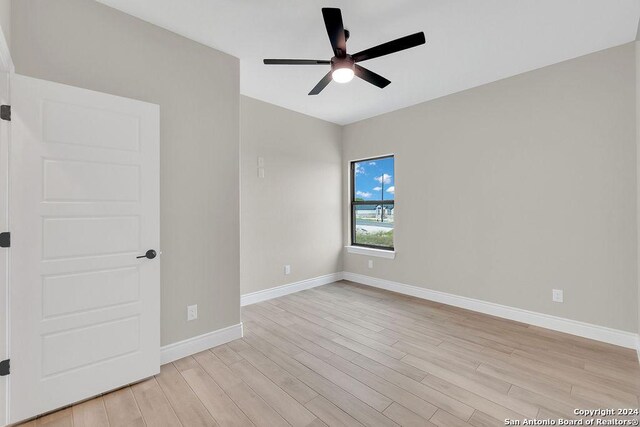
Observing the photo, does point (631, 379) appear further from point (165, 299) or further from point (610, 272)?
point (165, 299)

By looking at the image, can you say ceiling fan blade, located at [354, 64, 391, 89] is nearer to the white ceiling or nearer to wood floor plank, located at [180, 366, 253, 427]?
the white ceiling

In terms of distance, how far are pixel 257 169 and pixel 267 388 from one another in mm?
2693

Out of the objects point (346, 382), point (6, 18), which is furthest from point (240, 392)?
point (6, 18)

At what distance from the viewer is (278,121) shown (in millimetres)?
4172

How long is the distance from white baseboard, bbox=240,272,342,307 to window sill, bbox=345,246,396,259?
498mm

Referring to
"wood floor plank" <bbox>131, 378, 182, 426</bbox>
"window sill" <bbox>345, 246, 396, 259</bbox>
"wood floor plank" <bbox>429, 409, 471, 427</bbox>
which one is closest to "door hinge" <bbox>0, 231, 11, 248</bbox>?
"wood floor plank" <bbox>131, 378, 182, 426</bbox>

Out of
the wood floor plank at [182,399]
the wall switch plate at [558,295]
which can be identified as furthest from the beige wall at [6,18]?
the wall switch plate at [558,295]

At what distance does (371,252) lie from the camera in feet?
15.3

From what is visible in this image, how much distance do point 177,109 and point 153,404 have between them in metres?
2.22

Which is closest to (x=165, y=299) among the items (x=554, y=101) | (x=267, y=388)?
(x=267, y=388)

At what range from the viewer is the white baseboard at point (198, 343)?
238cm

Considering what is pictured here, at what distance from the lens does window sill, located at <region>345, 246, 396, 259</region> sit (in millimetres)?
4402

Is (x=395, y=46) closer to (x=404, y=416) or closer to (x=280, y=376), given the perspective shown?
(x=404, y=416)

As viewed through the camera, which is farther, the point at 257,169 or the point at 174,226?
the point at 257,169
